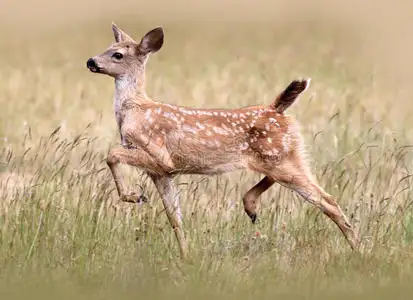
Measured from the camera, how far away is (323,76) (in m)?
18.5

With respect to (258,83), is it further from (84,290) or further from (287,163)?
(84,290)

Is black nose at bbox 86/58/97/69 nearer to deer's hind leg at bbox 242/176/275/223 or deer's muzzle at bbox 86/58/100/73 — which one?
deer's muzzle at bbox 86/58/100/73

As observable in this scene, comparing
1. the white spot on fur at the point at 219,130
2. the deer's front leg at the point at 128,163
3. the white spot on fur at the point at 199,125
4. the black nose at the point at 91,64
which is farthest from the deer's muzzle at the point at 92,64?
the white spot on fur at the point at 219,130

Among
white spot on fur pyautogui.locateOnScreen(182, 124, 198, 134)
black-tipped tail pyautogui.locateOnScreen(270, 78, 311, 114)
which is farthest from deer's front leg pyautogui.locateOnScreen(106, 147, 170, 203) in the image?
black-tipped tail pyautogui.locateOnScreen(270, 78, 311, 114)

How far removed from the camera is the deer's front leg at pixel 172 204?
9609 millimetres

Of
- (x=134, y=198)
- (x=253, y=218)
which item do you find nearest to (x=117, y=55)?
(x=134, y=198)

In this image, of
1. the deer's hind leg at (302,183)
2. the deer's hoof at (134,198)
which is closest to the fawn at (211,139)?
the deer's hind leg at (302,183)

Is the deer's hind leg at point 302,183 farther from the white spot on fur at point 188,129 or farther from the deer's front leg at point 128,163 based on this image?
the deer's front leg at point 128,163

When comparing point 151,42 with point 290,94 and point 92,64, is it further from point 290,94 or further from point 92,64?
point 290,94

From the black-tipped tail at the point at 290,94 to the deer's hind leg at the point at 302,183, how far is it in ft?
1.32

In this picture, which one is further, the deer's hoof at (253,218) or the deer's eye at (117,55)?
the deer's eye at (117,55)

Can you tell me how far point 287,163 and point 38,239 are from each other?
2104 millimetres

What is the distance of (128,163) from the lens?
9852mm

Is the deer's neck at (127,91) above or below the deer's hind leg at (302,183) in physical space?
above
